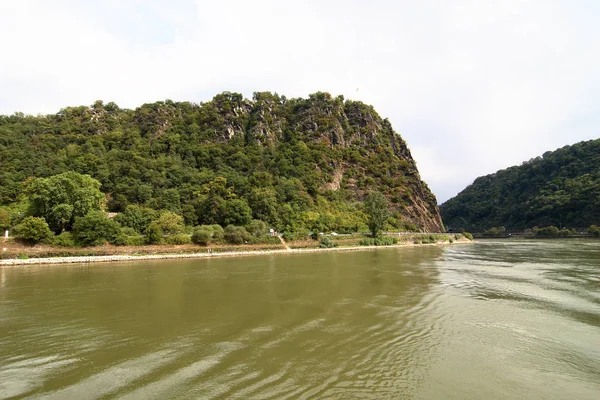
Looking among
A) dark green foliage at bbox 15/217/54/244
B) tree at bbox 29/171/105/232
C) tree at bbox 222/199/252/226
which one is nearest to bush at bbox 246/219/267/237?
tree at bbox 222/199/252/226

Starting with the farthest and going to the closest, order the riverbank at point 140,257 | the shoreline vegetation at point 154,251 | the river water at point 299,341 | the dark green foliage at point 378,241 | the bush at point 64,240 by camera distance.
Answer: the dark green foliage at point 378,241 < the bush at point 64,240 < the shoreline vegetation at point 154,251 < the riverbank at point 140,257 < the river water at point 299,341

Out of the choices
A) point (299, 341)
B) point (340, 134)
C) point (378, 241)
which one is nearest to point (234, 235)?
point (378, 241)

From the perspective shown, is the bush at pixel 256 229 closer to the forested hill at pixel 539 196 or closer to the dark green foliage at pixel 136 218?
the dark green foliage at pixel 136 218

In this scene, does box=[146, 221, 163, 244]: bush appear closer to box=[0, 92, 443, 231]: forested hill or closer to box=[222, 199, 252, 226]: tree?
box=[222, 199, 252, 226]: tree

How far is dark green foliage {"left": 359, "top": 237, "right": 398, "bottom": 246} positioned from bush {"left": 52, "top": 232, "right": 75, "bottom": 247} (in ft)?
160

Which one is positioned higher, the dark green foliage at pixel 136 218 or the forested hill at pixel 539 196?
the forested hill at pixel 539 196

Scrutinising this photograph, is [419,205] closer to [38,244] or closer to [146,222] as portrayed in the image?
[146,222]

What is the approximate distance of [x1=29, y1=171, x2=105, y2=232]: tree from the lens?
136ft

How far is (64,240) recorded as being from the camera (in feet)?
127

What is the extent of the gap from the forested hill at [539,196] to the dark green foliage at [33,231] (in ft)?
465

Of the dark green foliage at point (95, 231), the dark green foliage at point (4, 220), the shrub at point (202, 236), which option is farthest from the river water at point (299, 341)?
the shrub at point (202, 236)

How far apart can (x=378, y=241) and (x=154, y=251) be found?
43694 millimetres

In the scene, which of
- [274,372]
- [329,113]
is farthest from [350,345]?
[329,113]

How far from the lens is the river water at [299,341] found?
24.3ft
